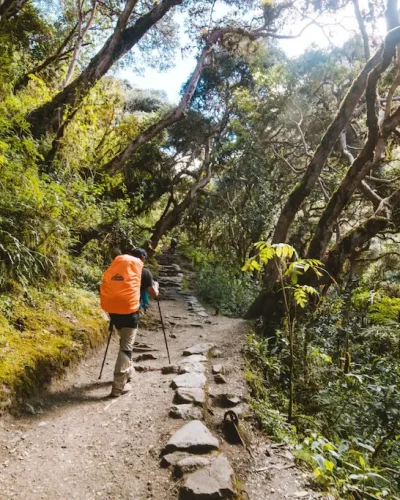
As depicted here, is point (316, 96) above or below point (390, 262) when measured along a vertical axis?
above

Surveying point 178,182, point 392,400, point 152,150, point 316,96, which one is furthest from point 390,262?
point 392,400

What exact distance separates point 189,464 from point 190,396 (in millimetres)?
1262

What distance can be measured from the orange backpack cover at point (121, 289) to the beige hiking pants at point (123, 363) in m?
0.36

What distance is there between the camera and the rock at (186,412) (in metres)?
3.69

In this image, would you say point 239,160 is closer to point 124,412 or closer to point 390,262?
point 390,262

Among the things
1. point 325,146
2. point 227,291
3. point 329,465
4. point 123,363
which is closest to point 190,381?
point 123,363

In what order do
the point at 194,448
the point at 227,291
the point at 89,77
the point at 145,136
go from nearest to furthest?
the point at 194,448 < the point at 89,77 < the point at 145,136 < the point at 227,291

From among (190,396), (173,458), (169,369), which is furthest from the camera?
(169,369)

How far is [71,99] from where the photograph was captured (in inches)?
329

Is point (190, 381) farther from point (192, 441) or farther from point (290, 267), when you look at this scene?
point (290, 267)

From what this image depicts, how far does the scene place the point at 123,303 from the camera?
451 centimetres

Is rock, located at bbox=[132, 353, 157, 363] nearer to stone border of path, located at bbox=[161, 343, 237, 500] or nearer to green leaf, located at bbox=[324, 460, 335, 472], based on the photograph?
stone border of path, located at bbox=[161, 343, 237, 500]

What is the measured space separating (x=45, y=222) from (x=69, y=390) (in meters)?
2.80

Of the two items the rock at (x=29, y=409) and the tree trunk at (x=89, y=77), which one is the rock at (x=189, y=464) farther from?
the tree trunk at (x=89, y=77)
